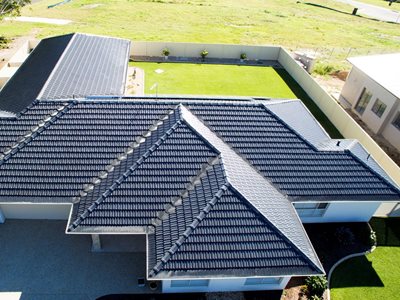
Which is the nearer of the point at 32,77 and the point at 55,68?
the point at 55,68

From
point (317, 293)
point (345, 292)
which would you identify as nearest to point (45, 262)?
point (317, 293)

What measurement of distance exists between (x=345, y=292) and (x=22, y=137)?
23.4 metres

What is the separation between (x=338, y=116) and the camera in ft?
119

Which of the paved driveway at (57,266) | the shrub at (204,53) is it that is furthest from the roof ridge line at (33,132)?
the shrub at (204,53)

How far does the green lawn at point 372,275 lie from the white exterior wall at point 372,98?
16.0 metres

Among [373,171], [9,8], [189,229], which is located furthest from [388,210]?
[9,8]

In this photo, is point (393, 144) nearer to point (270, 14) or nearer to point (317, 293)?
point (317, 293)

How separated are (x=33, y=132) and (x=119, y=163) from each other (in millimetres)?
6308

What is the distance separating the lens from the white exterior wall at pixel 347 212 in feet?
76.5

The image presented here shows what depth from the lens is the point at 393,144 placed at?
34.9 meters

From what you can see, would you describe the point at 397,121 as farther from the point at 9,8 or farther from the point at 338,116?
the point at 9,8

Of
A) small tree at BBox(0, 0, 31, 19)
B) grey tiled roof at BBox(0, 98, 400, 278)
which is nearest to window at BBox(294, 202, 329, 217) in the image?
grey tiled roof at BBox(0, 98, 400, 278)

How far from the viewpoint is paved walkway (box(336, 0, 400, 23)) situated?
9239cm

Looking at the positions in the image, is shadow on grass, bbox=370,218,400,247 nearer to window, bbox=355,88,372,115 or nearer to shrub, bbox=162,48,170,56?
window, bbox=355,88,372,115
